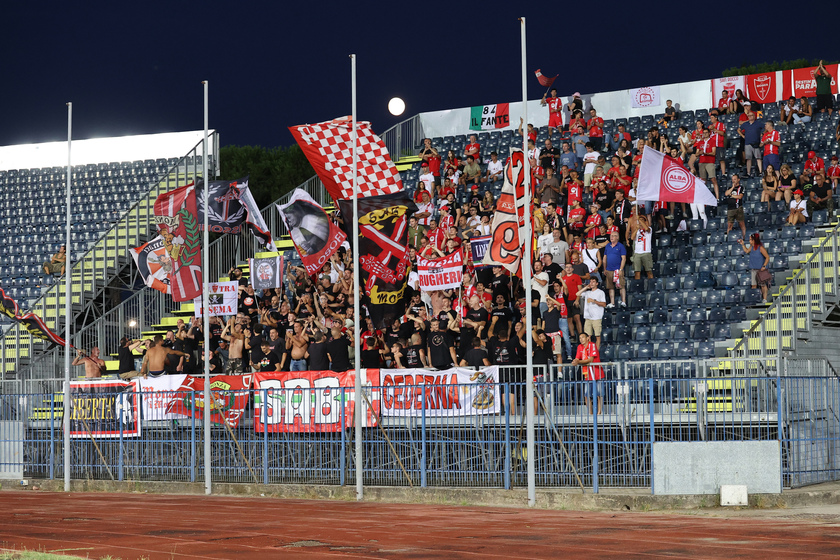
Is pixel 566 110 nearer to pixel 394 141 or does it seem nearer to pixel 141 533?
pixel 394 141

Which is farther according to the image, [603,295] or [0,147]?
[0,147]

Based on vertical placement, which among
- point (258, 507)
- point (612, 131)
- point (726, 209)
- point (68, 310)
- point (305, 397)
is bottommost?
point (258, 507)

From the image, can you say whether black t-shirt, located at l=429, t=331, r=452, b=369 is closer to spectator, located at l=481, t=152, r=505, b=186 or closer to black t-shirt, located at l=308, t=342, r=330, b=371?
black t-shirt, located at l=308, t=342, r=330, b=371

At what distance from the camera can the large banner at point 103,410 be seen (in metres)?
21.0

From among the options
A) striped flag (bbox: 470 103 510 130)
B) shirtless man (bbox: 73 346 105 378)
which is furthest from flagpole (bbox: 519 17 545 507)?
striped flag (bbox: 470 103 510 130)

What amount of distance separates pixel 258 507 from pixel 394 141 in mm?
22750

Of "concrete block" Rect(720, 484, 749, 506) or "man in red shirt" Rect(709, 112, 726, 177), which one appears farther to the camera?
"man in red shirt" Rect(709, 112, 726, 177)

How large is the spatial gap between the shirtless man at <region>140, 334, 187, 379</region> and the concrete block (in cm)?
1214

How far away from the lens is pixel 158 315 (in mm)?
29156

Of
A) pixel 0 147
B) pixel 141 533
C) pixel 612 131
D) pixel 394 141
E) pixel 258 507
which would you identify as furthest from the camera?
pixel 0 147

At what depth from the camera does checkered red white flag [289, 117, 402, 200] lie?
2217cm

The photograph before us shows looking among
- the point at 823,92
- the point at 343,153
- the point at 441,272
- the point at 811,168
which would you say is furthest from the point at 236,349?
the point at 823,92

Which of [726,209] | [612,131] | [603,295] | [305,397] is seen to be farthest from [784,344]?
[612,131]

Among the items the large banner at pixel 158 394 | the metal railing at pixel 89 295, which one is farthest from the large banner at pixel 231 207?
the large banner at pixel 158 394
